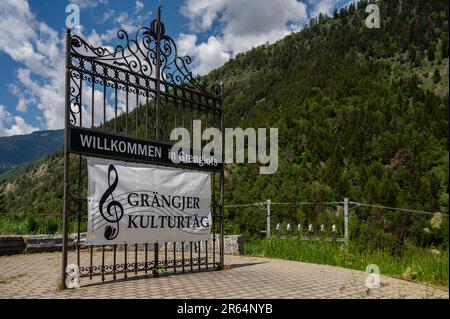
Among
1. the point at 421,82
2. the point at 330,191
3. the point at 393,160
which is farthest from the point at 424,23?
the point at 330,191

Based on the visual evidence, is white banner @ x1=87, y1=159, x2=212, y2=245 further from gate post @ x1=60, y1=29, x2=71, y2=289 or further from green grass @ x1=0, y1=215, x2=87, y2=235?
green grass @ x1=0, y1=215, x2=87, y2=235

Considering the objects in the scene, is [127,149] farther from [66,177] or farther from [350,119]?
[350,119]

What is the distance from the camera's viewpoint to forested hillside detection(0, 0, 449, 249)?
35.9 m

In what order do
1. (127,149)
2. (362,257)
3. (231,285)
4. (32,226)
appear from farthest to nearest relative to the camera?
(32,226) < (362,257) < (127,149) < (231,285)

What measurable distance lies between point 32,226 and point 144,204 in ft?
29.0

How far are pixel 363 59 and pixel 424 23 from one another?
10.3 m

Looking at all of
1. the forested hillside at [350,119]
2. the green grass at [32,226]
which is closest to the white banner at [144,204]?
the forested hillside at [350,119]

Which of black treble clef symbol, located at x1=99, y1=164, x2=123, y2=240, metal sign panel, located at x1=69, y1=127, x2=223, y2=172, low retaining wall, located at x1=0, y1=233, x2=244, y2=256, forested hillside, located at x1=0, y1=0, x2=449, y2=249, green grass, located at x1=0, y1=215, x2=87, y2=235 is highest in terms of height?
A: forested hillside, located at x1=0, y1=0, x2=449, y2=249

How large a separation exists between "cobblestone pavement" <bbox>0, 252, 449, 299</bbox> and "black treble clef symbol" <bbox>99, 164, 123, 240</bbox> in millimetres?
739

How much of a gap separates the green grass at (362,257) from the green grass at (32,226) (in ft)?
20.8

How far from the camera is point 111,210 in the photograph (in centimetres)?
706

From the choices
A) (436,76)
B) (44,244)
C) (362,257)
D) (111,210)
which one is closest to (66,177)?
(111,210)

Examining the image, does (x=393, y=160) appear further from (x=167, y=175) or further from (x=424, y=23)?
(x=167, y=175)

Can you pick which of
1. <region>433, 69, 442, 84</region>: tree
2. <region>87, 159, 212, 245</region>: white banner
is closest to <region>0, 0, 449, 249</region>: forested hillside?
<region>433, 69, 442, 84</region>: tree
